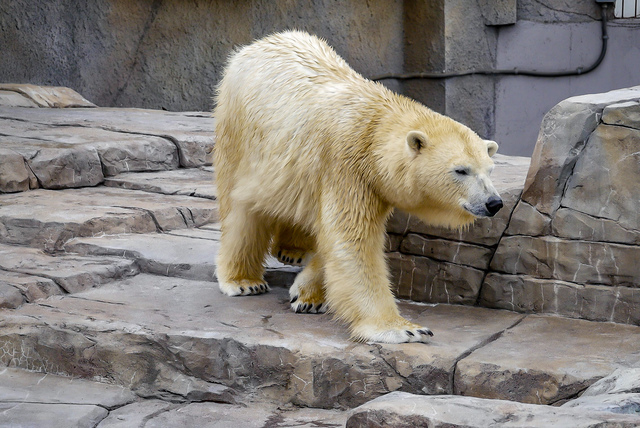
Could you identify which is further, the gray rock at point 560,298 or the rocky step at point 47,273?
the rocky step at point 47,273

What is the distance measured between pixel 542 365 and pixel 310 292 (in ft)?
4.28

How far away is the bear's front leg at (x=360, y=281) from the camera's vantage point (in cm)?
359

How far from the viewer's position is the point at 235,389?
3.64 m

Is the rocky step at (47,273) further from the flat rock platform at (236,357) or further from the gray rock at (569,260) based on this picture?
the gray rock at (569,260)

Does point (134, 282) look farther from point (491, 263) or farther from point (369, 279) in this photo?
point (491, 263)

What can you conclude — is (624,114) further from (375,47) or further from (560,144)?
(375,47)

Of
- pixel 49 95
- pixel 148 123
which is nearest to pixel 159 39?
pixel 49 95

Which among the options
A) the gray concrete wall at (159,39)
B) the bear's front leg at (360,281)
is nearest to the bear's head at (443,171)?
the bear's front leg at (360,281)

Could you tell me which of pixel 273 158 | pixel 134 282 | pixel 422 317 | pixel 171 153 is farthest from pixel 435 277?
pixel 171 153

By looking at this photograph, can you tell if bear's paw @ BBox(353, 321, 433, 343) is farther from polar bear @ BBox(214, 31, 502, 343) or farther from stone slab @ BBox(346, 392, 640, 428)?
stone slab @ BBox(346, 392, 640, 428)

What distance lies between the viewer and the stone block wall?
12.4 ft

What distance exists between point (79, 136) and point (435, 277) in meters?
3.61

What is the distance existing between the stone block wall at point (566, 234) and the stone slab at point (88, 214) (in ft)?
6.54

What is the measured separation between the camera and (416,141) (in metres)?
3.52
